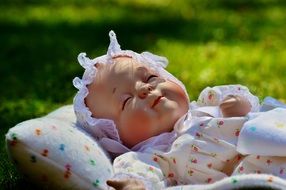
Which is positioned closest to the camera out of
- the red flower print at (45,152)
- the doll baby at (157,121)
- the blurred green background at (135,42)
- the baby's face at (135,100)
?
the red flower print at (45,152)

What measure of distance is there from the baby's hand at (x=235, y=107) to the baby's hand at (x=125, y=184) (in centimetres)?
72

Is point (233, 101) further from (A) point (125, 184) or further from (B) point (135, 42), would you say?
(B) point (135, 42)

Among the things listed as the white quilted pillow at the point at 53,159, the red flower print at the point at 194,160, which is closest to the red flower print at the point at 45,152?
the white quilted pillow at the point at 53,159

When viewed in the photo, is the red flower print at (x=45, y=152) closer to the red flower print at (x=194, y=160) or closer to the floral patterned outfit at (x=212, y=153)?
the floral patterned outfit at (x=212, y=153)

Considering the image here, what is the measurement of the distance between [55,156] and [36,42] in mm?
4787

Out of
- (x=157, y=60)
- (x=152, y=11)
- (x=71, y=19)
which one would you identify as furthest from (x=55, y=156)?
(x=152, y=11)

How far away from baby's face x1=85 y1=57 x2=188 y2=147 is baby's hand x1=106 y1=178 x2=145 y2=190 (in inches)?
18.4

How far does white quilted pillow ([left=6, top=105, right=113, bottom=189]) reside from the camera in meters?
3.64

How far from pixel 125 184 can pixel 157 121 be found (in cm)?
53

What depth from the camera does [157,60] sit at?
14.4ft

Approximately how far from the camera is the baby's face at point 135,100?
13.1 feet

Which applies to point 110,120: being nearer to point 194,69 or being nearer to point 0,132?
point 0,132

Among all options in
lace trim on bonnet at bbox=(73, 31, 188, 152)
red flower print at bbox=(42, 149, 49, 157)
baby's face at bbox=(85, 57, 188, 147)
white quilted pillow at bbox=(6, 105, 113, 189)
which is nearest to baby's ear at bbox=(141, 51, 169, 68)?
lace trim on bonnet at bbox=(73, 31, 188, 152)

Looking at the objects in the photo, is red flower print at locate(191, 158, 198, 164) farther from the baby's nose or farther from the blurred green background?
the blurred green background
